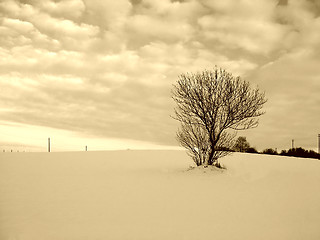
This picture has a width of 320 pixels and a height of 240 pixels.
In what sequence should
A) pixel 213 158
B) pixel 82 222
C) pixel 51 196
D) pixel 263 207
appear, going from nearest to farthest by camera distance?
pixel 82 222
pixel 263 207
pixel 51 196
pixel 213 158

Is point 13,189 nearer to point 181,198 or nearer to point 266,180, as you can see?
point 181,198

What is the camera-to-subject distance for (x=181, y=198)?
1396 centimetres

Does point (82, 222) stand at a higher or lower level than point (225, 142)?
lower

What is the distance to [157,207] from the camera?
1235cm

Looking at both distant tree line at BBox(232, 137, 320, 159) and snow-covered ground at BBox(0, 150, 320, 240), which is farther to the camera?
distant tree line at BBox(232, 137, 320, 159)

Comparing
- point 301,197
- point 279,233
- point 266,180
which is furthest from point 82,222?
point 266,180

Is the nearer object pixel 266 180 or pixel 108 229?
pixel 108 229

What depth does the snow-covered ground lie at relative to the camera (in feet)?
30.8

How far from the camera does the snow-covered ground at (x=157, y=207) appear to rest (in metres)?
9.38

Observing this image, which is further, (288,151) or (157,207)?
(288,151)

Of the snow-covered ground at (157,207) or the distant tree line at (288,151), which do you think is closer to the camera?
the snow-covered ground at (157,207)

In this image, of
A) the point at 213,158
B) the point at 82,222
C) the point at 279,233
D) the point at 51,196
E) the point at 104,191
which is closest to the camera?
the point at 279,233

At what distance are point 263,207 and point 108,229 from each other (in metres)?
6.21

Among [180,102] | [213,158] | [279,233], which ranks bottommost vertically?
[279,233]
